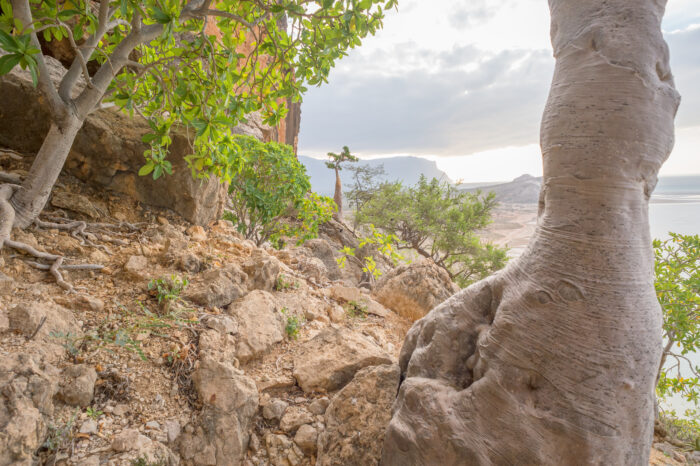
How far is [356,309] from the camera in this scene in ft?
13.0

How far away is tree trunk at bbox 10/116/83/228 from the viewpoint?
8.66ft

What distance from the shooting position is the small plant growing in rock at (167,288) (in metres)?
2.57

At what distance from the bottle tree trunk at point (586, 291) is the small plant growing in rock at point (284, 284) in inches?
87.8

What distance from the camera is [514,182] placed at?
2428 centimetres

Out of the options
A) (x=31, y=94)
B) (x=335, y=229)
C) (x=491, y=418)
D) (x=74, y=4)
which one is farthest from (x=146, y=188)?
(x=335, y=229)

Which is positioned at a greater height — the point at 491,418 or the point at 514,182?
the point at 514,182

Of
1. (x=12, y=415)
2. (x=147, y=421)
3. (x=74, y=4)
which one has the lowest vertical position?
(x=147, y=421)

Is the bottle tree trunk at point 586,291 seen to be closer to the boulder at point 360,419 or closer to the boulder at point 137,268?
the boulder at point 360,419

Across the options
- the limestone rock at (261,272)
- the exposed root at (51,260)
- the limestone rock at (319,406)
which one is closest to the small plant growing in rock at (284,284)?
the limestone rock at (261,272)

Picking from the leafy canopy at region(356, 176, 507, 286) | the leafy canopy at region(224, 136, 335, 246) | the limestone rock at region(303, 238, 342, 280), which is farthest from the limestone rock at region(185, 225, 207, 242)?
the leafy canopy at region(356, 176, 507, 286)

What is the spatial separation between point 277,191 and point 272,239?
95 centimetres

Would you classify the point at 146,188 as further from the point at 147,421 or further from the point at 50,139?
the point at 147,421

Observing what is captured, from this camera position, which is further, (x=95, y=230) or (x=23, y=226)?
(x=95, y=230)

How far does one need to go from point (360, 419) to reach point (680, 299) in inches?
198
